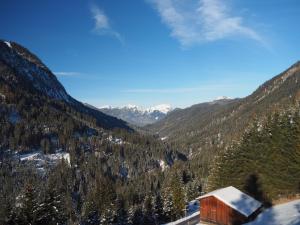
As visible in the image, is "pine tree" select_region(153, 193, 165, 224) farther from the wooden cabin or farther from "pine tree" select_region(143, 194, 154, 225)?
the wooden cabin

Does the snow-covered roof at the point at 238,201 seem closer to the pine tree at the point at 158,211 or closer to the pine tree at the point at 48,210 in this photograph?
the pine tree at the point at 48,210

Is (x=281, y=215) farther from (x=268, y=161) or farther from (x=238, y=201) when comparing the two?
(x=268, y=161)

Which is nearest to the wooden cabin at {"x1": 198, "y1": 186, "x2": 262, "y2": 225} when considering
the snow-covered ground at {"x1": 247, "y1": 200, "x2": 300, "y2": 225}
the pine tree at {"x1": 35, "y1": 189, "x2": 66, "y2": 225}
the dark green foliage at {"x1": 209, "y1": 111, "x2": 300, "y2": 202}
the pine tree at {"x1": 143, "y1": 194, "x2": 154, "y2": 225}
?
the snow-covered ground at {"x1": 247, "y1": 200, "x2": 300, "y2": 225}

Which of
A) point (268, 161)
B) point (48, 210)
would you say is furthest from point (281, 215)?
point (48, 210)

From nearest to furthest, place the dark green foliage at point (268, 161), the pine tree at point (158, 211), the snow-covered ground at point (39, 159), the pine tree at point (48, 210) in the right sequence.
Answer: the pine tree at point (48, 210) < the dark green foliage at point (268, 161) < the pine tree at point (158, 211) < the snow-covered ground at point (39, 159)

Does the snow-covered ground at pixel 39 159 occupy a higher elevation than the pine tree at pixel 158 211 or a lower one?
higher

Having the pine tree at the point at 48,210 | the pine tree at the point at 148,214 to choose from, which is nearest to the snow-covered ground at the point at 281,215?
the pine tree at the point at 48,210

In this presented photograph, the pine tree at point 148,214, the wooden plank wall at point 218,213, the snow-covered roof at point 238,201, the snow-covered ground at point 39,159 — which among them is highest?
the snow-covered roof at point 238,201

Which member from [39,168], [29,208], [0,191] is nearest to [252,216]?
[29,208]

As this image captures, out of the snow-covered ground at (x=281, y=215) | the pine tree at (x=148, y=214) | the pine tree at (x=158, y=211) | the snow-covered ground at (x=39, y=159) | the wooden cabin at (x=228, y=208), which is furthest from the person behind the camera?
the snow-covered ground at (x=39, y=159)
